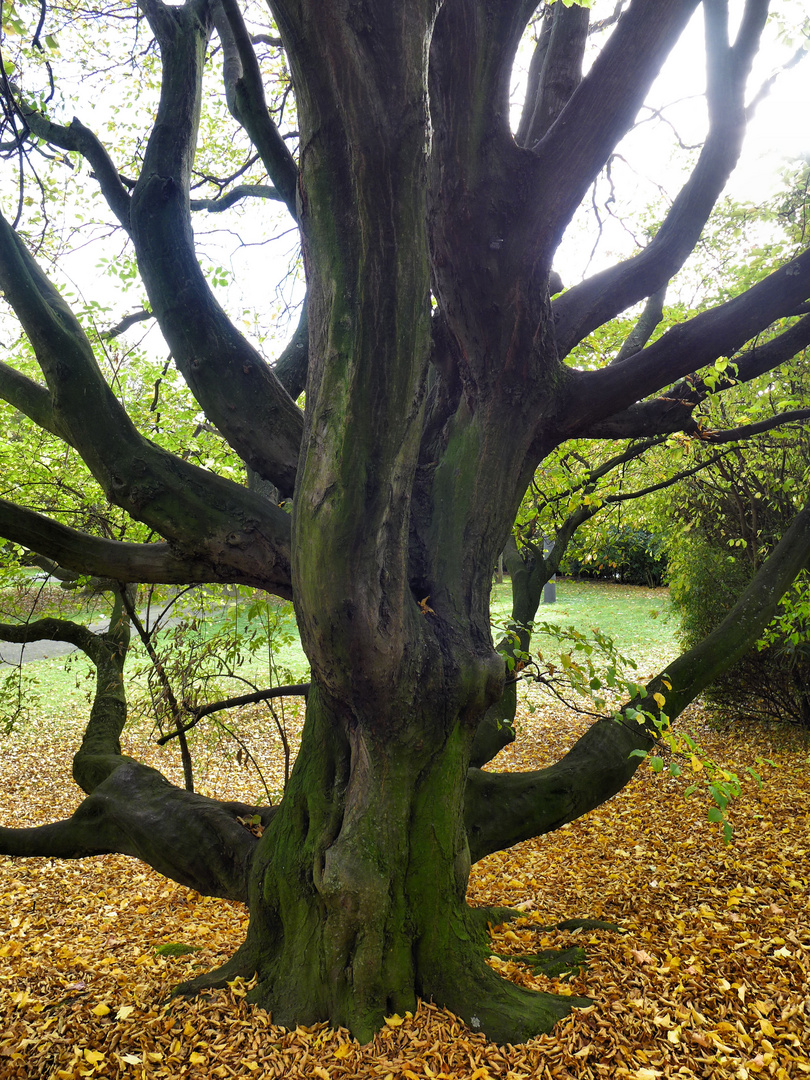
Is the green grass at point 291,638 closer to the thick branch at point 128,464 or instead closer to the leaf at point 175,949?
the leaf at point 175,949

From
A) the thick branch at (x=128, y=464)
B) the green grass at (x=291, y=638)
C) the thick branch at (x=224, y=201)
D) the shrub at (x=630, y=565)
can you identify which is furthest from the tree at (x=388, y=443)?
the shrub at (x=630, y=565)

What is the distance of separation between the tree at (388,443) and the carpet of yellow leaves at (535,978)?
0.17 meters

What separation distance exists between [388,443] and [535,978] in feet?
7.97

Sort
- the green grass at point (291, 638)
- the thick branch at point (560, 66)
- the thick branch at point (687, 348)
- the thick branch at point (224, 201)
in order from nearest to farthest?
the thick branch at point (687, 348), the thick branch at point (560, 66), the thick branch at point (224, 201), the green grass at point (291, 638)

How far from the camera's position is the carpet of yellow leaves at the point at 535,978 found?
243 centimetres

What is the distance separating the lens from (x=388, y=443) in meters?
2.19

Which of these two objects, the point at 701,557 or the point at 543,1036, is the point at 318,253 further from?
the point at 701,557

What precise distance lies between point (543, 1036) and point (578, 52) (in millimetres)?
5009

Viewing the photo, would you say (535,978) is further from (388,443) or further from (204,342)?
(204,342)

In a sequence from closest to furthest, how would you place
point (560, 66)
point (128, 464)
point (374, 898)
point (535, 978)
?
1. point (374, 898)
2. point (128, 464)
3. point (535, 978)
4. point (560, 66)

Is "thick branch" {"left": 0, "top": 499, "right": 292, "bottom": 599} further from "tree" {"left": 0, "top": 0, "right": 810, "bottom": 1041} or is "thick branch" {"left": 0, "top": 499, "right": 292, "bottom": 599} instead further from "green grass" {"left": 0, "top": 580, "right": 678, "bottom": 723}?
"green grass" {"left": 0, "top": 580, "right": 678, "bottom": 723}

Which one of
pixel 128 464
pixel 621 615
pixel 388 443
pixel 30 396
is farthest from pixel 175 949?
pixel 621 615

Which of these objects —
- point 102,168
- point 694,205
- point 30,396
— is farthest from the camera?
point 102,168

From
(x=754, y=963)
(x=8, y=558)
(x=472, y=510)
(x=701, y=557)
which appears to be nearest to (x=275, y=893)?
(x=472, y=510)
